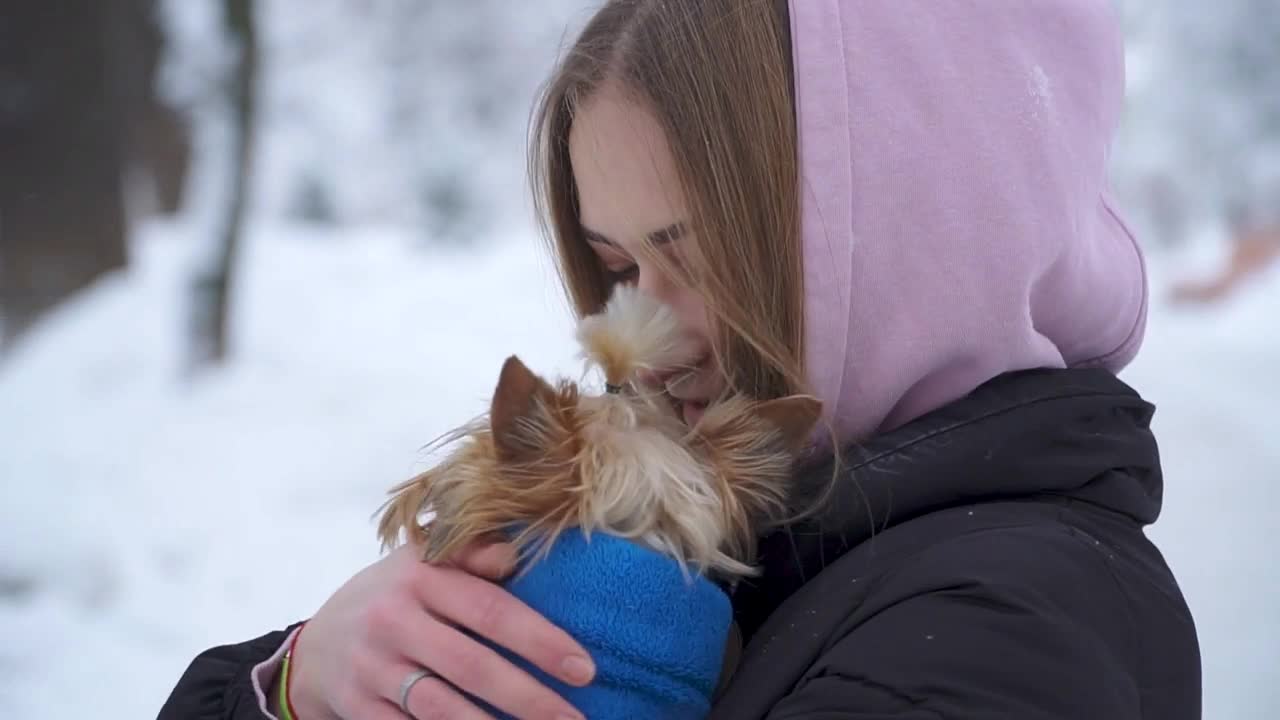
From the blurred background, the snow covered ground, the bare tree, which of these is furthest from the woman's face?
the bare tree

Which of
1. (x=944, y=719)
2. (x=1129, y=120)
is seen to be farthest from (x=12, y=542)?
(x=1129, y=120)

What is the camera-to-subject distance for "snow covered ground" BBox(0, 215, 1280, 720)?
2.47 meters

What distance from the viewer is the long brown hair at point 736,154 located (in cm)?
97

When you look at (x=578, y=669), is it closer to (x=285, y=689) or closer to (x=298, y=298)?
(x=285, y=689)

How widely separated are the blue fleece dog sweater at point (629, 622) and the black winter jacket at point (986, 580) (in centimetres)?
4

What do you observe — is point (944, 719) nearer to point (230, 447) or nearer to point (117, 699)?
point (117, 699)

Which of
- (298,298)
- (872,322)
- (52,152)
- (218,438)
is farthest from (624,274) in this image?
(298,298)

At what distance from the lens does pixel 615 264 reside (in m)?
1.23

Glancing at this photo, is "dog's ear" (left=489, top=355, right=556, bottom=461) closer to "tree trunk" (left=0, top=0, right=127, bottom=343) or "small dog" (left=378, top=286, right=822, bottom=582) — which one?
"small dog" (left=378, top=286, right=822, bottom=582)

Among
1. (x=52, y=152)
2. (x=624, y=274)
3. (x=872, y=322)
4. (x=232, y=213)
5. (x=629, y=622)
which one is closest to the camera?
(x=629, y=622)

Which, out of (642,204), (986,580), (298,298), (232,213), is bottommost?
(986,580)

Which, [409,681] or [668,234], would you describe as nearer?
[409,681]

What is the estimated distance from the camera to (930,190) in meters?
0.94

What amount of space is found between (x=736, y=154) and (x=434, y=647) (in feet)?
1.82
